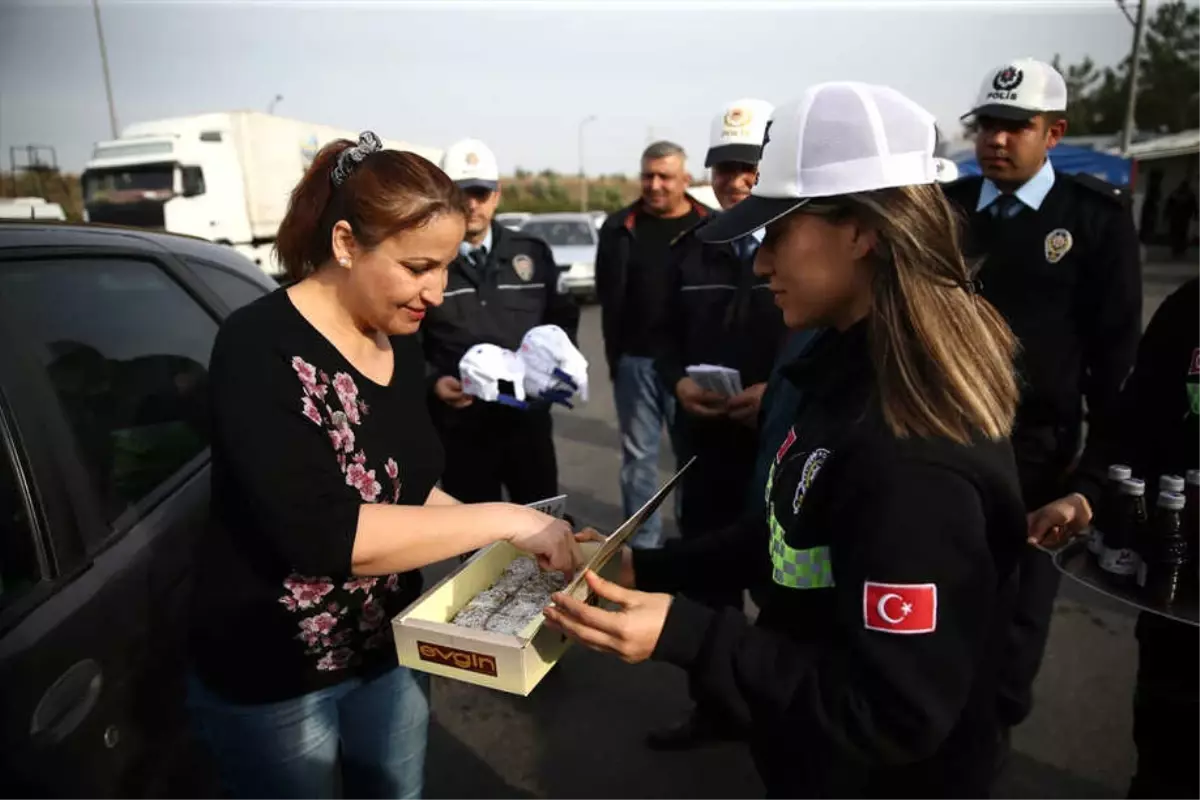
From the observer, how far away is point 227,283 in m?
2.60

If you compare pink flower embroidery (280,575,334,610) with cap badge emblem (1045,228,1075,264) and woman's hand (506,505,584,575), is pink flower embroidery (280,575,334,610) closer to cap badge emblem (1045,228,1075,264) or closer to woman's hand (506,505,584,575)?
woman's hand (506,505,584,575)

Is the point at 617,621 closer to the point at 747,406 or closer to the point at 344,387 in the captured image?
the point at 344,387

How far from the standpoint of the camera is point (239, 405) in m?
1.37

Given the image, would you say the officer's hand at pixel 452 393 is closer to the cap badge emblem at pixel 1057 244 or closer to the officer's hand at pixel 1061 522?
the officer's hand at pixel 1061 522

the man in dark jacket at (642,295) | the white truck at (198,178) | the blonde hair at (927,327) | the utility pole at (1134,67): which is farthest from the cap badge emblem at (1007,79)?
the utility pole at (1134,67)

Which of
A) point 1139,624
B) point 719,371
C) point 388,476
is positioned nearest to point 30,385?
point 388,476

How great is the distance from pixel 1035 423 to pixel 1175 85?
39.3 metres

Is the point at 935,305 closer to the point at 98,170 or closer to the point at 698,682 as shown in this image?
the point at 698,682

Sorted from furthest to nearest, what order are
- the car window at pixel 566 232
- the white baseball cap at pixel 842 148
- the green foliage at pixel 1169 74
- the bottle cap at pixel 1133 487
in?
the green foliage at pixel 1169 74, the car window at pixel 566 232, the bottle cap at pixel 1133 487, the white baseball cap at pixel 842 148

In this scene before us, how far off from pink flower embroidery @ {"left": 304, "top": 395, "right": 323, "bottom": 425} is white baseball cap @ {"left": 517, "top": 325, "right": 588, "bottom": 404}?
71.2 inches

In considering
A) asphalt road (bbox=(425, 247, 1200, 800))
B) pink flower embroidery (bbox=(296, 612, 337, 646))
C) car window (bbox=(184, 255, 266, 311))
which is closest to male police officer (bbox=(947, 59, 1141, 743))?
asphalt road (bbox=(425, 247, 1200, 800))

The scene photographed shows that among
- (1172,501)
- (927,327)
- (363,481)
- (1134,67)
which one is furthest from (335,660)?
(1134,67)

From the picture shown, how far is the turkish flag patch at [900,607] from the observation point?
105 centimetres

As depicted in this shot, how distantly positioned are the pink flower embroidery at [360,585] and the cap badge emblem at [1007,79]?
8.80ft
